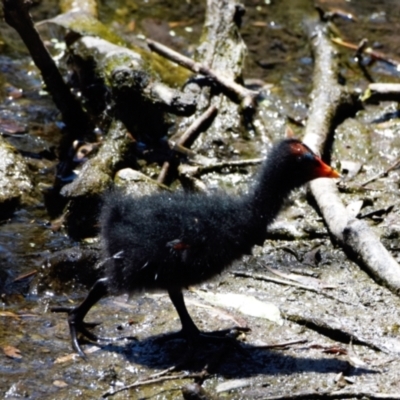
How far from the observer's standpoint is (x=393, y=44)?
33.9 feet

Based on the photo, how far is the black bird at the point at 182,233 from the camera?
5.12 m

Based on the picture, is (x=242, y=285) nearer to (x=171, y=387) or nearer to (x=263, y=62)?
(x=171, y=387)

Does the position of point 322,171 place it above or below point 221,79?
above

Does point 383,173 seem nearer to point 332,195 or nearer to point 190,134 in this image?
point 332,195

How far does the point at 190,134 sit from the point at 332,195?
1651mm

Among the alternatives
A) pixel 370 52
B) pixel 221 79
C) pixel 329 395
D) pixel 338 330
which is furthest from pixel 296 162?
pixel 370 52

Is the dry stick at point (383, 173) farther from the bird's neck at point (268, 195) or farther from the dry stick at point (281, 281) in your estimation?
the bird's neck at point (268, 195)

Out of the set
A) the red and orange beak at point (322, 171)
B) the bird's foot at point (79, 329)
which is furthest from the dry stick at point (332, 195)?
the bird's foot at point (79, 329)

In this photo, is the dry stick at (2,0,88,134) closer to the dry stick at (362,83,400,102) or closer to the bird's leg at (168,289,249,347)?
the dry stick at (362,83,400,102)

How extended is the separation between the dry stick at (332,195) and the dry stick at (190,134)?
943mm

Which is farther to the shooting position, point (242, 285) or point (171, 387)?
point (242, 285)

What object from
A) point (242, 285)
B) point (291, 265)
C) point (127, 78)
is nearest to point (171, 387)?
point (242, 285)

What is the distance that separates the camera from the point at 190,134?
792 cm

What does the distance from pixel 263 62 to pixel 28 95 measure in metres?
2.84
